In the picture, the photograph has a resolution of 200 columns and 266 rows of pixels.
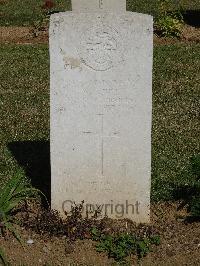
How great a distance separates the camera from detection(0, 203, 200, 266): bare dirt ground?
4.77 metres

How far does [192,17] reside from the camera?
1562 centimetres

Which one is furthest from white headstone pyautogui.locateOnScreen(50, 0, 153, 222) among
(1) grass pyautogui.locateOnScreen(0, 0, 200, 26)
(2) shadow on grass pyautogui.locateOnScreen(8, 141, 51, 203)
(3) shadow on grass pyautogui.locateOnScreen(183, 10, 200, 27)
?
(1) grass pyautogui.locateOnScreen(0, 0, 200, 26)

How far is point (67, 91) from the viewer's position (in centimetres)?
474

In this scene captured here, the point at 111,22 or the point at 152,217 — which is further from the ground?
the point at 111,22

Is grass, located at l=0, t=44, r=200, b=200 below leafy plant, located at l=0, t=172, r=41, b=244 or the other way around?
below

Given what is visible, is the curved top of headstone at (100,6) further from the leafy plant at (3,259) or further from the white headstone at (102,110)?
the leafy plant at (3,259)

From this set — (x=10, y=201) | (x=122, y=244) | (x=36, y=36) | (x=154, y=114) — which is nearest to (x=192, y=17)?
(x=36, y=36)

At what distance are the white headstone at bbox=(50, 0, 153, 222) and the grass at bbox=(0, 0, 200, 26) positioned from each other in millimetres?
10247

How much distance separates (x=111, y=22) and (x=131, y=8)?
Result: 13.5m

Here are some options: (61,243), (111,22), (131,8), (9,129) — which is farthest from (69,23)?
(131,8)

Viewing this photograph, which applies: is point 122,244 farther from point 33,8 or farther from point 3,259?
point 33,8

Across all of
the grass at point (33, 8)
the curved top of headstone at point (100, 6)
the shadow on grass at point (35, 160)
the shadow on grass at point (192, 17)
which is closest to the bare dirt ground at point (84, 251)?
the shadow on grass at point (35, 160)

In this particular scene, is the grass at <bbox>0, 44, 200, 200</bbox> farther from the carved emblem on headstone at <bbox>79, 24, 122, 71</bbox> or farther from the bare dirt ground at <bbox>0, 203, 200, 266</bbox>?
the carved emblem on headstone at <bbox>79, 24, 122, 71</bbox>

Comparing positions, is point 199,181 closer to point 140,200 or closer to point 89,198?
point 140,200
